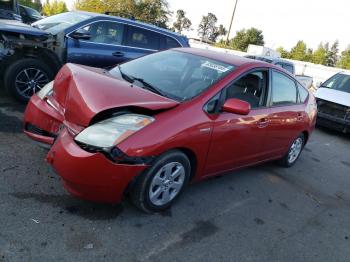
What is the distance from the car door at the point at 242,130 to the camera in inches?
157

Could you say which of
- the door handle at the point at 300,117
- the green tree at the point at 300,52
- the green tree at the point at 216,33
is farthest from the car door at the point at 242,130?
the green tree at the point at 216,33

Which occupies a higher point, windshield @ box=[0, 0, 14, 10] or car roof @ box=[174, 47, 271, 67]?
car roof @ box=[174, 47, 271, 67]

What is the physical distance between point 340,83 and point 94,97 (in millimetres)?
9256

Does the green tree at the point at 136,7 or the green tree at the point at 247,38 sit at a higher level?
the green tree at the point at 136,7

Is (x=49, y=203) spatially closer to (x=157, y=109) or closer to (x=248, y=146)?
(x=157, y=109)

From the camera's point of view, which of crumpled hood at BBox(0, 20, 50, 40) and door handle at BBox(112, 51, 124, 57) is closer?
crumpled hood at BBox(0, 20, 50, 40)

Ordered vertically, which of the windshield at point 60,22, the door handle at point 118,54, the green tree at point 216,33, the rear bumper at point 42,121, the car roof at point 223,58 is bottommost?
the green tree at point 216,33

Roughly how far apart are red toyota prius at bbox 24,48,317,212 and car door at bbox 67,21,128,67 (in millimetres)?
2263

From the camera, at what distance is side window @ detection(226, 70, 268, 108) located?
4219 mm

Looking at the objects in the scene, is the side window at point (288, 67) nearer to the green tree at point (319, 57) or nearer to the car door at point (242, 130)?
the car door at point (242, 130)

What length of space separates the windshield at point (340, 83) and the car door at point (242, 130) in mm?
6725

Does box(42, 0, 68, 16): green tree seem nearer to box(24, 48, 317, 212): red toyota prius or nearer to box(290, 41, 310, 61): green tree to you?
box(290, 41, 310, 61): green tree

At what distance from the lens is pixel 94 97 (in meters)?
3.40

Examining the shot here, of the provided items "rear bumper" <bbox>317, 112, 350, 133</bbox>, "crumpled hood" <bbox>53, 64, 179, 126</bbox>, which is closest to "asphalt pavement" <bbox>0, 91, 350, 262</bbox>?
"crumpled hood" <bbox>53, 64, 179, 126</bbox>
